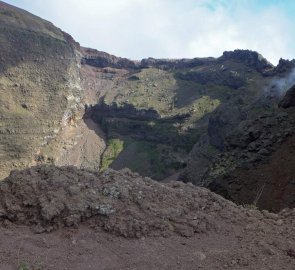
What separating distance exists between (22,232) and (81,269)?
162 centimetres

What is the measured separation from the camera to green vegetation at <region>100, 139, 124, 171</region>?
9146 cm

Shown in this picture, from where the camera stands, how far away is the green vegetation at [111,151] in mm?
91463

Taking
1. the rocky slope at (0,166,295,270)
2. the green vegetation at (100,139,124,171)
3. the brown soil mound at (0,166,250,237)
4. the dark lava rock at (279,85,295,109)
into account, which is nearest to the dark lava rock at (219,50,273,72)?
the green vegetation at (100,139,124,171)

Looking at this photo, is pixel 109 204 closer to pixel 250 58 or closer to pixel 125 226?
pixel 125 226

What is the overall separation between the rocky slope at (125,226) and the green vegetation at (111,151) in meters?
80.7

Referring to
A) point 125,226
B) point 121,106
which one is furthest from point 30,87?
point 125,226

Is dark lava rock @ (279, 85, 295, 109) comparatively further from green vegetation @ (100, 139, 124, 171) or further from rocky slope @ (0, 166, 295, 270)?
green vegetation @ (100, 139, 124, 171)

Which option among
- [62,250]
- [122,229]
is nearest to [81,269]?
[62,250]

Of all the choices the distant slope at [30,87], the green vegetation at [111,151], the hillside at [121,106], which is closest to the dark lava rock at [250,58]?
the hillside at [121,106]

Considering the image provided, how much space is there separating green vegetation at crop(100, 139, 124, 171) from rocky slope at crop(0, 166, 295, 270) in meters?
80.7

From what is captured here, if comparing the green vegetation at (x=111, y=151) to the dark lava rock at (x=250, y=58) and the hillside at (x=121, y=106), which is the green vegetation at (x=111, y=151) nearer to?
the hillside at (x=121, y=106)

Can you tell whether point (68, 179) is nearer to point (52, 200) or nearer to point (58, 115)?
point (52, 200)

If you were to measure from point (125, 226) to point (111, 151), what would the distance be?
284 feet

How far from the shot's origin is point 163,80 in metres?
109
